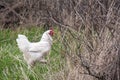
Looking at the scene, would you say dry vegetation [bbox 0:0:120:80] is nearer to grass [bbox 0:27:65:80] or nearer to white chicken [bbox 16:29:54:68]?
grass [bbox 0:27:65:80]

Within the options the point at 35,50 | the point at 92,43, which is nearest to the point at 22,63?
the point at 35,50

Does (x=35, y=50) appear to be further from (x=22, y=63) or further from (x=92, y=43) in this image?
(x=92, y=43)

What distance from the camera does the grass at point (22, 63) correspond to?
568 cm

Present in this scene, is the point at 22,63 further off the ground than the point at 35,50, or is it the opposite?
the point at 35,50

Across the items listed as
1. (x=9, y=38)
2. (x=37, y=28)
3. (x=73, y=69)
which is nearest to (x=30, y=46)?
(x=73, y=69)

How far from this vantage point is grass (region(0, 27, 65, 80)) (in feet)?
18.6

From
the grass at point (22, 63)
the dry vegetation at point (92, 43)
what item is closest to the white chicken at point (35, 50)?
the grass at point (22, 63)

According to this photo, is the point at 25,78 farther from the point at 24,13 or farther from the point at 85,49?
the point at 24,13

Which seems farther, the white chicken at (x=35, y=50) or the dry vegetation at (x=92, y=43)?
the white chicken at (x=35, y=50)

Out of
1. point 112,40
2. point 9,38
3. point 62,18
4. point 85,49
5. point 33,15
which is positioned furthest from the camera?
point 33,15

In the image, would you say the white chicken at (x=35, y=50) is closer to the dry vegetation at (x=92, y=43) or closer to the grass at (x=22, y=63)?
the grass at (x=22, y=63)

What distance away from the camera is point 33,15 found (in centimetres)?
1166

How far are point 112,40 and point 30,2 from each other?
20.8ft

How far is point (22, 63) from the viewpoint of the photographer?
6.88 m
